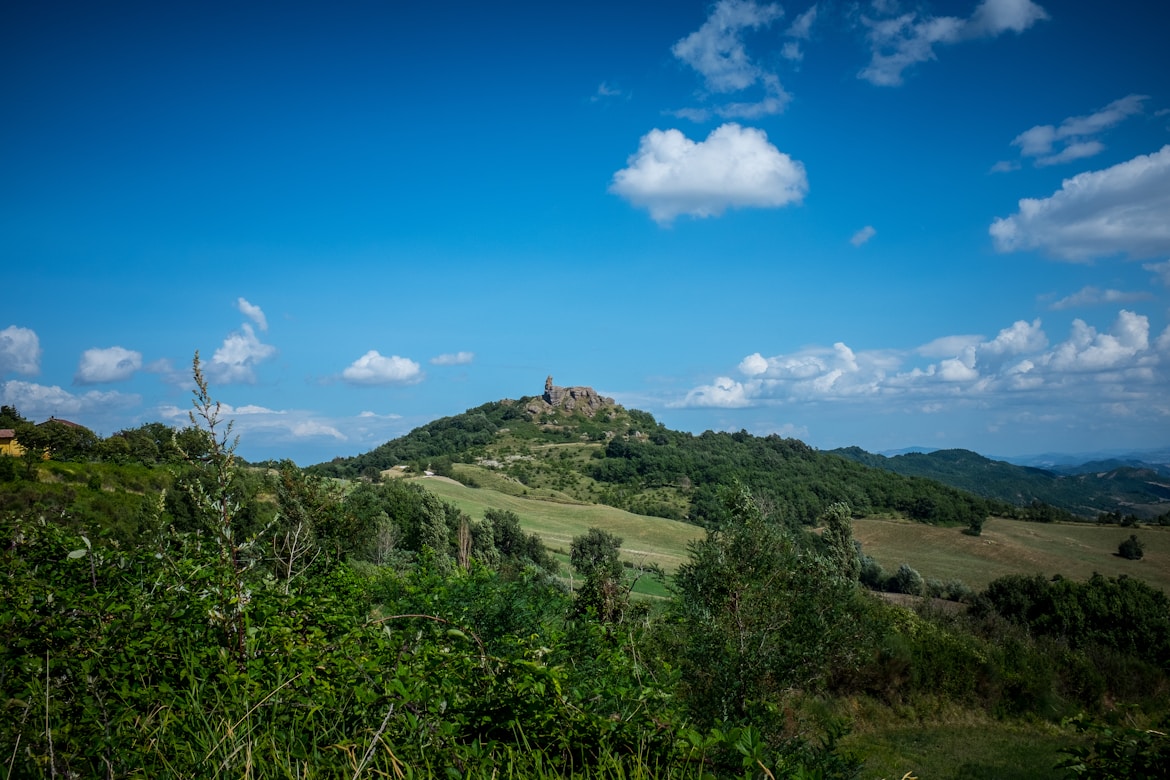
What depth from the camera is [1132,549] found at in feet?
222

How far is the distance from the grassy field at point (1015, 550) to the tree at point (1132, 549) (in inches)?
24.7

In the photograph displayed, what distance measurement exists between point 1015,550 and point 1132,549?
10452mm

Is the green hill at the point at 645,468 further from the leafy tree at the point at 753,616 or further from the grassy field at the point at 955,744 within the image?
the leafy tree at the point at 753,616

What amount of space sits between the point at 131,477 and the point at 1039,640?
180ft

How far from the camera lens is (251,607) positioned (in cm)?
444

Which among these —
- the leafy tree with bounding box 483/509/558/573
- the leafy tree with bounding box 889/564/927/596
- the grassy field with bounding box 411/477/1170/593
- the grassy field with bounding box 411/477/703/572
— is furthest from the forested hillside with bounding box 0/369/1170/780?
the grassy field with bounding box 411/477/703/572

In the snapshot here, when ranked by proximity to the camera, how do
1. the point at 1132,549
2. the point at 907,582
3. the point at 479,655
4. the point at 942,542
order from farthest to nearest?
the point at 942,542
the point at 1132,549
the point at 907,582
the point at 479,655

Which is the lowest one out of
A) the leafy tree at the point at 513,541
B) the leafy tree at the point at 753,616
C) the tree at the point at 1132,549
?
the tree at the point at 1132,549

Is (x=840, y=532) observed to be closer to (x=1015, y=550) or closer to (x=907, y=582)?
(x=907, y=582)

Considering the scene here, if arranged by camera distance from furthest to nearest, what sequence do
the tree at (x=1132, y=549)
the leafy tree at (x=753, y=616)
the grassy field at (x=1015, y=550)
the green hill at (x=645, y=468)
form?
1. the green hill at (x=645, y=468)
2. the tree at (x=1132, y=549)
3. the grassy field at (x=1015, y=550)
4. the leafy tree at (x=753, y=616)

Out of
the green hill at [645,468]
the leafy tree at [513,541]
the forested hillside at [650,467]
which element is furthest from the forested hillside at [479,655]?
the forested hillside at [650,467]

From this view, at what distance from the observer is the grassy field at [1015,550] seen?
6380 cm

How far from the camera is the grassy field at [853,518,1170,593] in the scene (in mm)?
63800

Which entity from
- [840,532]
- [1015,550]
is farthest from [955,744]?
[1015,550]
